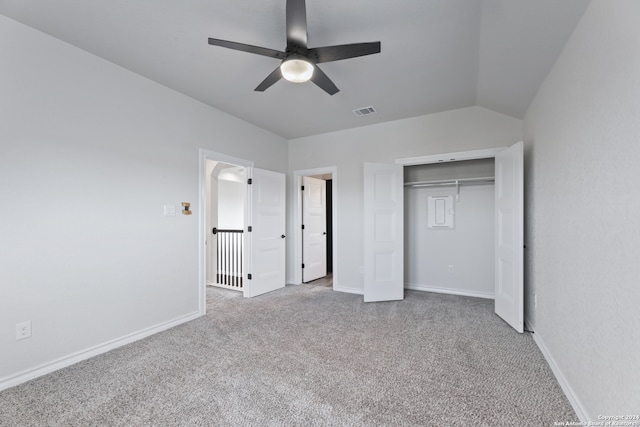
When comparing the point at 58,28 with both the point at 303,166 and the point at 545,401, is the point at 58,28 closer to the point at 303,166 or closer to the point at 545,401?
the point at 303,166

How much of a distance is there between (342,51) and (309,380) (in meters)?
2.39

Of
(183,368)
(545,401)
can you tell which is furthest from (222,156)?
(545,401)

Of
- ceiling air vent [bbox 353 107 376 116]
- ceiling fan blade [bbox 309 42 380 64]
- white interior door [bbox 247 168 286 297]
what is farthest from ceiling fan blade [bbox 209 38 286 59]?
white interior door [bbox 247 168 286 297]

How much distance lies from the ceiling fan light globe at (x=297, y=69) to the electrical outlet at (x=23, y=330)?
2.75 meters

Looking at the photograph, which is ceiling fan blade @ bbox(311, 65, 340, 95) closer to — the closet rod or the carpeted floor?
the carpeted floor

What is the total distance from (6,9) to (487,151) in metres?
4.88

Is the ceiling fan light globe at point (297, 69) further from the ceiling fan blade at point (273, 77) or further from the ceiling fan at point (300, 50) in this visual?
the ceiling fan blade at point (273, 77)

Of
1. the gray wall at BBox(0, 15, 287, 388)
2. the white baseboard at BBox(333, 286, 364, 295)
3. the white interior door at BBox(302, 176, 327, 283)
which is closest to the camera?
the gray wall at BBox(0, 15, 287, 388)

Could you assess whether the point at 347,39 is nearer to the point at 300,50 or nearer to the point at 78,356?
the point at 300,50

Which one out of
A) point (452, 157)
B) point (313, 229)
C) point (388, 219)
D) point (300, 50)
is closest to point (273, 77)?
point (300, 50)

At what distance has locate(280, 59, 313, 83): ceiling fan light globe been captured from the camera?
2.03m

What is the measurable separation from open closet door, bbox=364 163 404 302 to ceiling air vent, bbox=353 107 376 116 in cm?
73

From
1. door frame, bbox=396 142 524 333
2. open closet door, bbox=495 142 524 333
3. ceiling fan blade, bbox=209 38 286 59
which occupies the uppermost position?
ceiling fan blade, bbox=209 38 286 59

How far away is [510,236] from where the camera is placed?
310 cm
